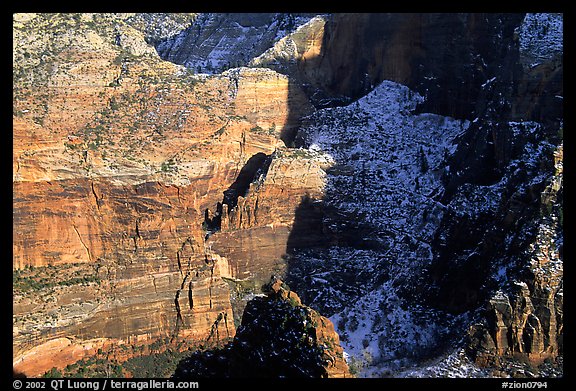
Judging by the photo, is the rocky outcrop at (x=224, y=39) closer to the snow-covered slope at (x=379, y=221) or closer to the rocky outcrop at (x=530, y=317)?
the snow-covered slope at (x=379, y=221)

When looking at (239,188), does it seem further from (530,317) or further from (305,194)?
(530,317)

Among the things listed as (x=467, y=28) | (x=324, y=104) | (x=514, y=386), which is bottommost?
(x=514, y=386)

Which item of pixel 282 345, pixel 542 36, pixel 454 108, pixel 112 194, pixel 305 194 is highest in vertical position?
pixel 542 36

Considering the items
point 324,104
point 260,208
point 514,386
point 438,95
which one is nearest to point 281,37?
point 324,104

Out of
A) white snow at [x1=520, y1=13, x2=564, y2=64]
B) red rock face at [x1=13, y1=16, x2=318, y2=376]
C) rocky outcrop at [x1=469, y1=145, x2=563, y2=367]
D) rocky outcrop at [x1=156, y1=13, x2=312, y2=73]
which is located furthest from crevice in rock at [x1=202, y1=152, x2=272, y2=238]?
rocky outcrop at [x1=469, y1=145, x2=563, y2=367]

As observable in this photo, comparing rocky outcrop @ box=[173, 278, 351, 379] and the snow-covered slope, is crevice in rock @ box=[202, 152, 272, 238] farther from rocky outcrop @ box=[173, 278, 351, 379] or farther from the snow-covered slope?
rocky outcrop @ box=[173, 278, 351, 379]

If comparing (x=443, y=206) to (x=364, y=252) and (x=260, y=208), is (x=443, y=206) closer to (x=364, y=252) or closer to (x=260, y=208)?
(x=364, y=252)

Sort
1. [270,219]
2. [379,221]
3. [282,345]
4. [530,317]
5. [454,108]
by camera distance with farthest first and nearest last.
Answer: [454,108]
[379,221]
[270,219]
[530,317]
[282,345]

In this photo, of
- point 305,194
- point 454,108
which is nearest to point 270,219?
point 305,194
